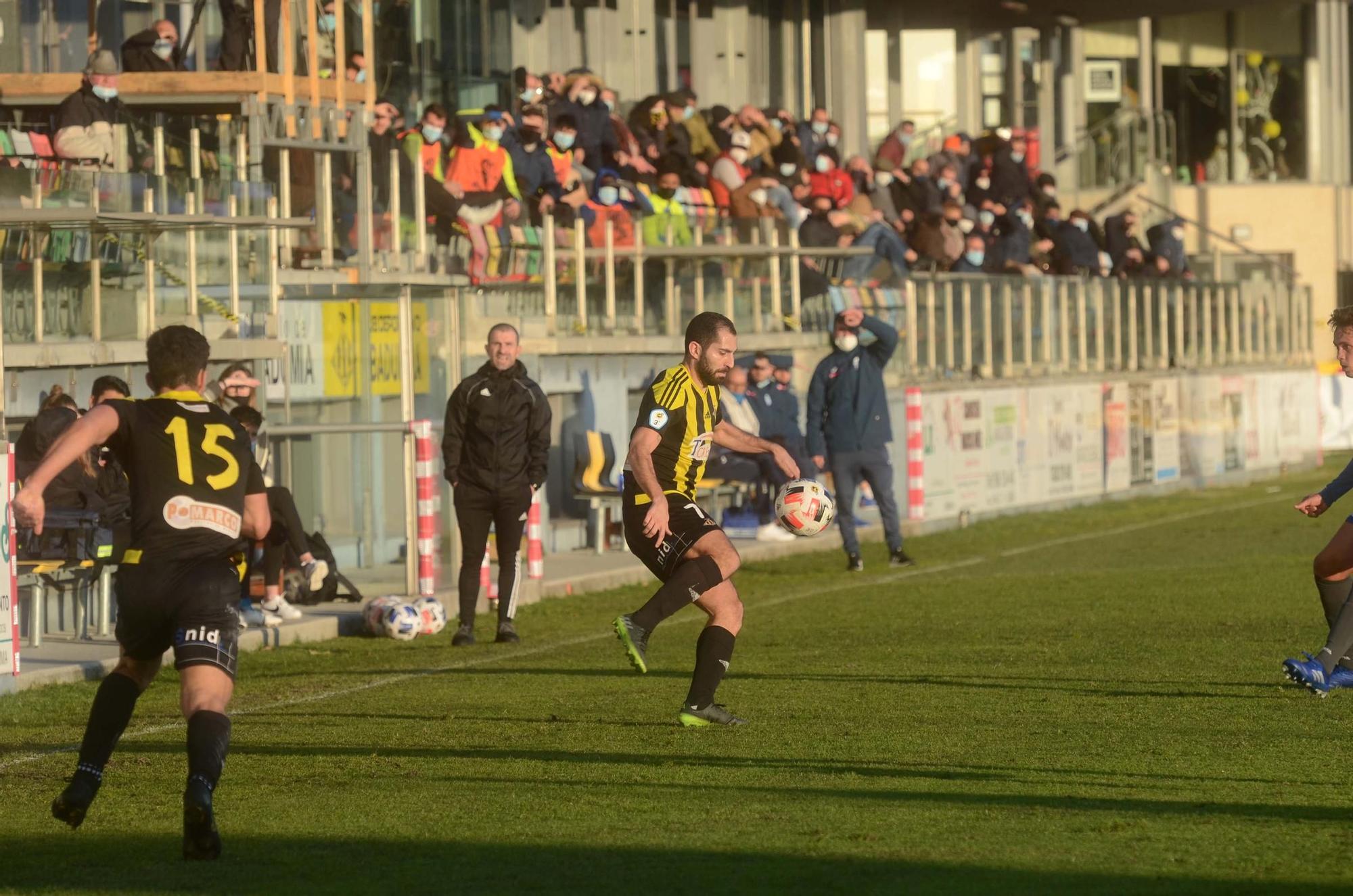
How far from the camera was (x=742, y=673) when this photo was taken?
13555 millimetres

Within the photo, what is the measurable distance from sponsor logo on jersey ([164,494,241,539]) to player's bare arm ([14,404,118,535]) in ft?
1.07

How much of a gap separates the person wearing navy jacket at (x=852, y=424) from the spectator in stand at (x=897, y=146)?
11341 mm

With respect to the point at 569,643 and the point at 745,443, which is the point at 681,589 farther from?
the point at 569,643

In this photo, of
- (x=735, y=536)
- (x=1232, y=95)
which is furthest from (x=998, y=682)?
(x=1232, y=95)

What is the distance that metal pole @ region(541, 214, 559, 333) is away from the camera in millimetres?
22531

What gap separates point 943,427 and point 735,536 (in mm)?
4174

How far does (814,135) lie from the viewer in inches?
1225

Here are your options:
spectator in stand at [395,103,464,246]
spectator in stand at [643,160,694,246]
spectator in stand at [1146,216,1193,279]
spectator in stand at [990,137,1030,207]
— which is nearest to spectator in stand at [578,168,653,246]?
spectator in stand at [643,160,694,246]

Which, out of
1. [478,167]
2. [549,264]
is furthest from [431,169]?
[549,264]

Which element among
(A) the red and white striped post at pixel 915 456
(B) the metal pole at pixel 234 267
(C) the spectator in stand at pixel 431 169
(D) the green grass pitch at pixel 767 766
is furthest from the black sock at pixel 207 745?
(A) the red and white striped post at pixel 915 456

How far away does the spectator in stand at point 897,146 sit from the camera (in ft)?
109

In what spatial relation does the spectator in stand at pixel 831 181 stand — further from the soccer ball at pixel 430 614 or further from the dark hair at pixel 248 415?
the dark hair at pixel 248 415

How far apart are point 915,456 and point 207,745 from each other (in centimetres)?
1852

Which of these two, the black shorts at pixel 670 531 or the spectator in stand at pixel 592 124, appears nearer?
the black shorts at pixel 670 531
